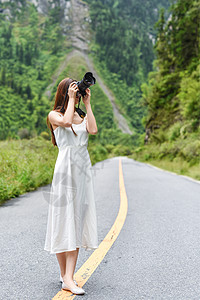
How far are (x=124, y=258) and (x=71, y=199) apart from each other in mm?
1271

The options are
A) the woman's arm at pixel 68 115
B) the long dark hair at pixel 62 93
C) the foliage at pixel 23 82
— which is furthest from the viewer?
the foliage at pixel 23 82

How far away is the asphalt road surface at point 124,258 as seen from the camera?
2578 mm

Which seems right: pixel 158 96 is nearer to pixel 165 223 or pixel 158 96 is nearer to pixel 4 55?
pixel 165 223

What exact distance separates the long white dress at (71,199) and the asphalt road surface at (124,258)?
0.40 metres

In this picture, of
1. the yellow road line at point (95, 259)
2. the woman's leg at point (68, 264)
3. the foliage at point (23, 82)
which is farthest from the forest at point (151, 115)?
the woman's leg at point (68, 264)

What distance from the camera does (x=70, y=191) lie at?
2666 mm

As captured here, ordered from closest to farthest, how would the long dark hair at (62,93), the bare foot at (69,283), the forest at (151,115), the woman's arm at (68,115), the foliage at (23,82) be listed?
the bare foot at (69,283) → the woman's arm at (68,115) → the long dark hair at (62,93) → the forest at (151,115) → the foliage at (23,82)

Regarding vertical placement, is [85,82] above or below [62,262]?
above

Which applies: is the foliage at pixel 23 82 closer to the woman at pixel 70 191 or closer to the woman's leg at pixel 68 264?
the woman at pixel 70 191

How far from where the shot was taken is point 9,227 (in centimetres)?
483

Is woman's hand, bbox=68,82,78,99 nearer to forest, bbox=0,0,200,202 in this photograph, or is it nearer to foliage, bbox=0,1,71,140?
forest, bbox=0,0,200,202

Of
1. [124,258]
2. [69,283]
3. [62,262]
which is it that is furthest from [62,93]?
→ [124,258]

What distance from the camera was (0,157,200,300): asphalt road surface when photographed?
2578 millimetres

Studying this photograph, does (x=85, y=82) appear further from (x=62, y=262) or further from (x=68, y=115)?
(x=62, y=262)
